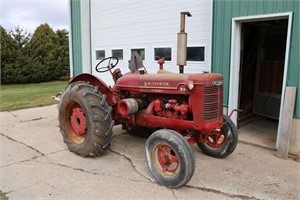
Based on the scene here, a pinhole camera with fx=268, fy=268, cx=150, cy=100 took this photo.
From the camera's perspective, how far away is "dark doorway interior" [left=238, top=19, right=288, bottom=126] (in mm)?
5762

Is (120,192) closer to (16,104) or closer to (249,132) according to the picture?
(249,132)

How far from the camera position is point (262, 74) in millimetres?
6207

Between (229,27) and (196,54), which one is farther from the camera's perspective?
(196,54)

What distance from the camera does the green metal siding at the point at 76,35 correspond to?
26.6 ft

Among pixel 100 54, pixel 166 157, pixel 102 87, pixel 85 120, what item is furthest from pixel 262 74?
pixel 100 54

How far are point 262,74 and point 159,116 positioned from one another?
3740mm

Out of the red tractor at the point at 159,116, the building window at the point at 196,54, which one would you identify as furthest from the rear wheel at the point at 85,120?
the building window at the point at 196,54

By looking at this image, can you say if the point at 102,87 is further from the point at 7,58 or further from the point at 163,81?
the point at 7,58

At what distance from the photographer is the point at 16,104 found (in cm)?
782

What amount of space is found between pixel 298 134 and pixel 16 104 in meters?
7.23

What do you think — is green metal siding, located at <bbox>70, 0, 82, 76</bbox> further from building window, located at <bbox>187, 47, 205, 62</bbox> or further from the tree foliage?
the tree foliage

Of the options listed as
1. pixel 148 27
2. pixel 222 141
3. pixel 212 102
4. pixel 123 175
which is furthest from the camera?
pixel 148 27

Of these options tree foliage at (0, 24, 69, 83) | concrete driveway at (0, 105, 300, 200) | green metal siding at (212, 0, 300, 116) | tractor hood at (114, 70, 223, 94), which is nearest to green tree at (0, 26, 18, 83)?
tree foliage at (0, 24, 69, 83)

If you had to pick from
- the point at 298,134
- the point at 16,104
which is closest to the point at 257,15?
the point at 298,134
